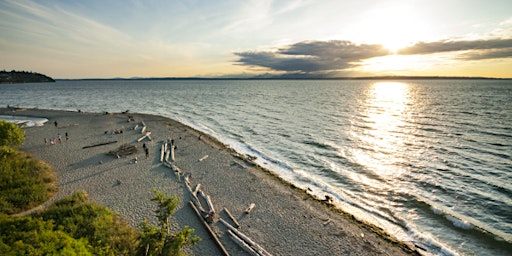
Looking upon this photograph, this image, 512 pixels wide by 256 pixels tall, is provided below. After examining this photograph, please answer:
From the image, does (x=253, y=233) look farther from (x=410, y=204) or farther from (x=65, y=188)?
(x=65, y=188)

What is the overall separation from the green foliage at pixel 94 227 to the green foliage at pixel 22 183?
4.33 m

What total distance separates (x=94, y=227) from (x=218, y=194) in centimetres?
1062

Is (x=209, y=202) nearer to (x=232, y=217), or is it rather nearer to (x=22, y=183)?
(x=232, y=217)

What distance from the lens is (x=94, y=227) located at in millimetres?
13742

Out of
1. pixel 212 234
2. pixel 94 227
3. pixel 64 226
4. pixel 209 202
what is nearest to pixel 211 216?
pixel 212 234

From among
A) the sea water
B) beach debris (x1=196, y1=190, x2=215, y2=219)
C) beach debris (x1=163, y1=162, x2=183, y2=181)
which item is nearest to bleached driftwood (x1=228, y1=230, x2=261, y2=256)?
beach debris (x1=196, y1=190, x2=215, y2=219)

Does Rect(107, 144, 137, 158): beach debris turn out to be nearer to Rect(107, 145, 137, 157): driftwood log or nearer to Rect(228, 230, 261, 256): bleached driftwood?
Rect(107, 145, 137, 157): driftwood log

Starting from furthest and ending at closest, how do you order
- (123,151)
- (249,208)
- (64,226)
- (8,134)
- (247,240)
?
(123,151) < (8,134) < (249,208) < (247,240) < (64,226)

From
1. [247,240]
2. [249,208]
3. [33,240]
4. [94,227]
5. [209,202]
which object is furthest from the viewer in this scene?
[209,202]

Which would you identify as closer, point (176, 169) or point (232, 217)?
point (232, 217)

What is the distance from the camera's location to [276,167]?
31.3 m

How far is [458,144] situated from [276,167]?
26895 mm

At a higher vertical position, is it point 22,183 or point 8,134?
point 8,134

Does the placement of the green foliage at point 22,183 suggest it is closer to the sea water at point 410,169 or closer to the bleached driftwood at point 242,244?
the bleached driftwood at point 242,244
